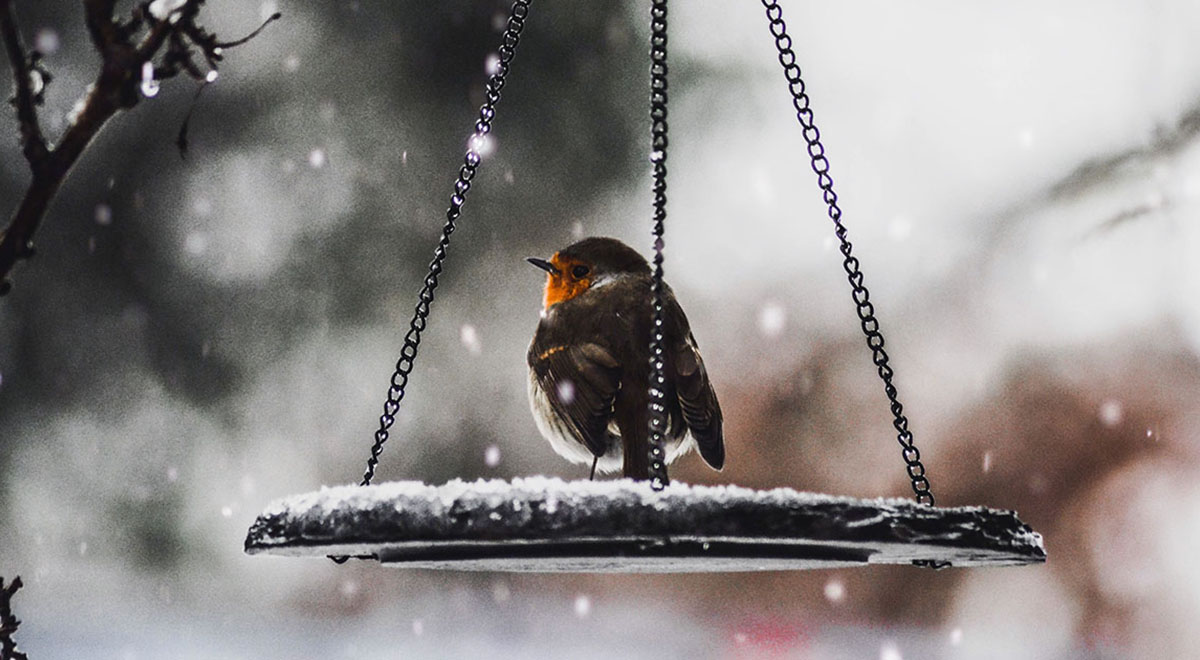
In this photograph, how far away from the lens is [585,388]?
1.99m

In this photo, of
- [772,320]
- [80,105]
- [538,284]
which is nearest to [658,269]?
[80,105]

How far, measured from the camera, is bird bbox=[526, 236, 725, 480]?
1.93 m

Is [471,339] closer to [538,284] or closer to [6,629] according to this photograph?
→ [538,284]

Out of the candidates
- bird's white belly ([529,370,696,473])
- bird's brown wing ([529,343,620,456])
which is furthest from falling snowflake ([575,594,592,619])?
bird's brown wing ([529,343,620,456])

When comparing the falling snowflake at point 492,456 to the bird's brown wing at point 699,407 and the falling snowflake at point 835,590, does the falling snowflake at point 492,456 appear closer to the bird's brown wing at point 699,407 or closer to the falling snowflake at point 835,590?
the falling snowflake at point 835,590

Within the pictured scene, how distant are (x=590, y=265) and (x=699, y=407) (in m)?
0.62

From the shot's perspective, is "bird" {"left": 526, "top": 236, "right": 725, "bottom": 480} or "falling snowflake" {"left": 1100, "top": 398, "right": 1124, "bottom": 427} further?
"falling snowflake" {"left": 1100, "top": 398, "right": 1124, "bottom": 427}

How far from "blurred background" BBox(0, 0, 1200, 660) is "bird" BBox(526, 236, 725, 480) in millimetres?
1918

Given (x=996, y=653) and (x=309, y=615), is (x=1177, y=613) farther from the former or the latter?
(x=309, y=615)

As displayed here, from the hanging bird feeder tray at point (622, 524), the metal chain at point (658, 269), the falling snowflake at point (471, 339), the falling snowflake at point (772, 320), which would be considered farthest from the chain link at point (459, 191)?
the falling snowflake at point (471, 339)

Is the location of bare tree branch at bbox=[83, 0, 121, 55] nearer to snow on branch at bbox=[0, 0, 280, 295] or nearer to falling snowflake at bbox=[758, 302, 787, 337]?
snow on branch at bbox=[0, 0, 280, 295]

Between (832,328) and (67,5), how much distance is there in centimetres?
322

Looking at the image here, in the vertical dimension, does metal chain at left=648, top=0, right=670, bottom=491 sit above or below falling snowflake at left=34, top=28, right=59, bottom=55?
below

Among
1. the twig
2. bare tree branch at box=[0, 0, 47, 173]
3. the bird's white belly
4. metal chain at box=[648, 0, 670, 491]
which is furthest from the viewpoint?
the bird's white belly
